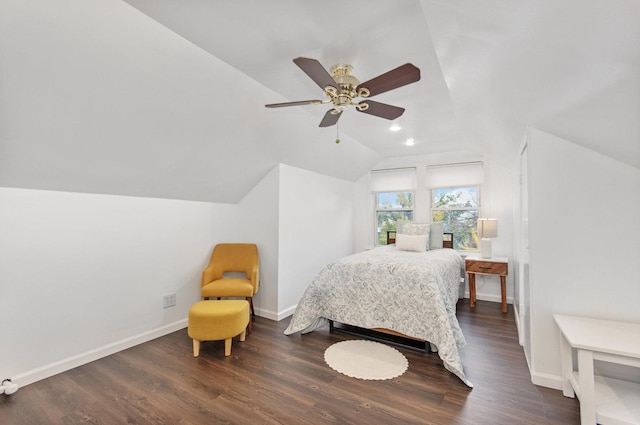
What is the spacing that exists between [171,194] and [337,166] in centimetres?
248

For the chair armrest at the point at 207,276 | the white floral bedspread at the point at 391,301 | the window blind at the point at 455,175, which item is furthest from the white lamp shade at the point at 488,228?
the chair armrest at the point at 207,276

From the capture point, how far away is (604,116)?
A: 157 cm

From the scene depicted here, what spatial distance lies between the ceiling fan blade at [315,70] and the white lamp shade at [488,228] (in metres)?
3.30

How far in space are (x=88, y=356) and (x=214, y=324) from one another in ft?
3.73

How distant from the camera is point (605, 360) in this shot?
5.18ft

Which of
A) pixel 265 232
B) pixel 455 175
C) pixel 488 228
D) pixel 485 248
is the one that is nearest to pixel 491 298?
pixel 485 248

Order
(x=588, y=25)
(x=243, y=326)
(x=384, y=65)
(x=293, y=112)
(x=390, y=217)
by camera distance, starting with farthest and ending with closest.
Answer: (x=390, y=217)
(x=293, y=112)
(x=243, y=326)
(x=384, y=65)
(x=588, y=25)

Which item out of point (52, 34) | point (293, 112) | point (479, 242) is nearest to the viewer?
point (52, 34)

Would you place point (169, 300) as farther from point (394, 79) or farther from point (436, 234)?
Result: point (436, 234)

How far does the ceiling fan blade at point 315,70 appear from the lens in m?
1.63

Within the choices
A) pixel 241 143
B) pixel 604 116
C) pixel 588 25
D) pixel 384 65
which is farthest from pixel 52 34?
pixel 604 116

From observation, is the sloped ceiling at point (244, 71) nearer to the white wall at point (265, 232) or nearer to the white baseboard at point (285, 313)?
the white wall at point (265, 232)

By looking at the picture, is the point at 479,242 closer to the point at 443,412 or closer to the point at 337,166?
the point at 337,166

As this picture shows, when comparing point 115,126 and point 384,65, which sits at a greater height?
point 384,65
